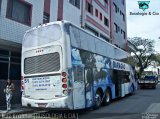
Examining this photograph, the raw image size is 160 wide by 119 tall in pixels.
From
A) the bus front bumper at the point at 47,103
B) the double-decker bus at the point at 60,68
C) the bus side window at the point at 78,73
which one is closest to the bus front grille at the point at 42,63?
the double-decker bus at the point at 60,68

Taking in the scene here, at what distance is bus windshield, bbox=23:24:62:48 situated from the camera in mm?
11055

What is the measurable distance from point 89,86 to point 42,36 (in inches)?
129

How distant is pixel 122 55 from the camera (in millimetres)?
19938

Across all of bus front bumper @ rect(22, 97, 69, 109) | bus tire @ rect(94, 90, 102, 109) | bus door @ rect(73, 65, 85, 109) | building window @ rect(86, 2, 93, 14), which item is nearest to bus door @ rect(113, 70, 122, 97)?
bus tire @ rect(94, 90, 102, 109)

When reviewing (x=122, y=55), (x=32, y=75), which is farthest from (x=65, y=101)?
(x=122, y=55)

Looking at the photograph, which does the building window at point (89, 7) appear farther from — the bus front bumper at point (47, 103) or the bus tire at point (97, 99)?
the bus front bumper at point (47, 103)

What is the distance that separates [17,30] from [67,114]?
23.6 ft

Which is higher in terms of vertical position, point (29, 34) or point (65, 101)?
point (29, 34)

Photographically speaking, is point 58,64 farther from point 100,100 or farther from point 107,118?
point 100,100

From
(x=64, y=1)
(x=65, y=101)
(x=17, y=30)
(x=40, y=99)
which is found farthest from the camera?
(x=64, y=1)

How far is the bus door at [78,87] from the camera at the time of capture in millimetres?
10828

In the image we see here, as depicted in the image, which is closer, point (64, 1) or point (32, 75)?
point (32, 75)

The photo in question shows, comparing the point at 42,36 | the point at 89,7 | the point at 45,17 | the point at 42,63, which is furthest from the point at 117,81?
the point at 89,7

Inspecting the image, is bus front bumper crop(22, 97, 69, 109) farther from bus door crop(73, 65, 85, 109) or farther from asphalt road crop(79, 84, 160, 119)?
asphalt road crop(79, 84, 160, 119)
